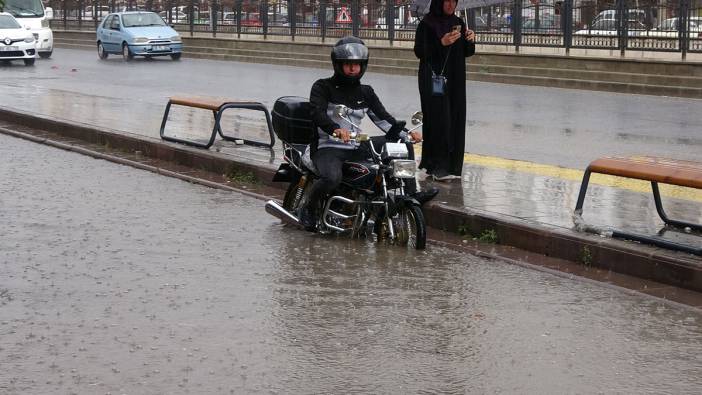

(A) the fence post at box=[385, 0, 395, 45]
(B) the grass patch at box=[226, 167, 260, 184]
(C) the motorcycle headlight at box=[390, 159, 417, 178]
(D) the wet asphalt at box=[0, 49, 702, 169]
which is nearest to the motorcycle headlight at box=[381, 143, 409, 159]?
(C) the motorcycle headlight at box=[390, 159, 417, 178]

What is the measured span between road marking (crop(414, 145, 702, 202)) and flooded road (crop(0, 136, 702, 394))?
2757 millimetres

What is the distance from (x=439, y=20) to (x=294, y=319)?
4.70 metres

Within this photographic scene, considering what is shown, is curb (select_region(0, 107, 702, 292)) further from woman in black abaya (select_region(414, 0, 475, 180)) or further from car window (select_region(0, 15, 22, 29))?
car window (select_region(0, 15, 22, 29))

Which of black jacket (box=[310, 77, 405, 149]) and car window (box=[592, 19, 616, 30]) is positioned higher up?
car window (box=[592, 19, 616, 30])

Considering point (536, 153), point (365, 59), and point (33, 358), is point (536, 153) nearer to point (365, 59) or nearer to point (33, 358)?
point (365, 59)

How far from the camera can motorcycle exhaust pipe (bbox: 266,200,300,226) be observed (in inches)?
376

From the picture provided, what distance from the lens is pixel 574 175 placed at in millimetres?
11820

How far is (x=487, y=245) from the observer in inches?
356

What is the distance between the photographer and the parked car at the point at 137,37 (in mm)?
37469

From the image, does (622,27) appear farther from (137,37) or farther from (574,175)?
(137,37)

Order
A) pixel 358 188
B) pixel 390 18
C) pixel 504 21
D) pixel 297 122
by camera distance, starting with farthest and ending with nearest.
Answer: pixel 390 18, pixel 504 21, pixel 297 122, pixel 358 188

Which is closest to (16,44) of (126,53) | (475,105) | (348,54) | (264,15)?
(126,53)

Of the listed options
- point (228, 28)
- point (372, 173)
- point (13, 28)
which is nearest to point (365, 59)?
point (372, 173)

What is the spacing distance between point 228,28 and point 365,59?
32.8 meters
